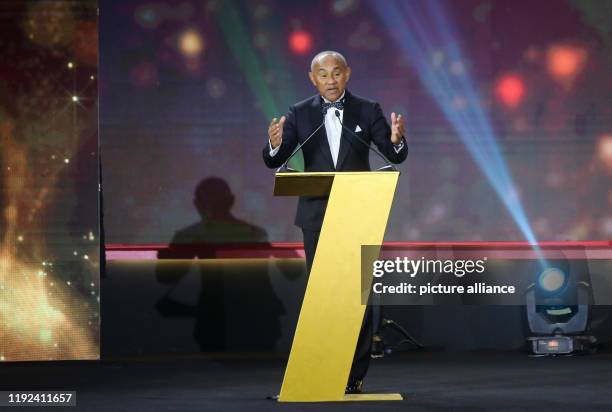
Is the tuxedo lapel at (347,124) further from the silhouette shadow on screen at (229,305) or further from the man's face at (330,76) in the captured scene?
the silhouette shadow on screen at (229,305)

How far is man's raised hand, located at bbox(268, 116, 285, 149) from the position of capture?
12.5 feet

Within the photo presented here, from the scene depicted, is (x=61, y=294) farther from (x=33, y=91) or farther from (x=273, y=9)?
(x=273, y=9)

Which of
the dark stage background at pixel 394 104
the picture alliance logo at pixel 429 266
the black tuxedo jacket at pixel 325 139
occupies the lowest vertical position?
the black tuxedo jacket at pixel 325 139

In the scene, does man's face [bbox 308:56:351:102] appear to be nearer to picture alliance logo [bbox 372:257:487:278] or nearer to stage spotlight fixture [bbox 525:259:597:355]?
picture alliance logo [bbox 372:257:487:278]

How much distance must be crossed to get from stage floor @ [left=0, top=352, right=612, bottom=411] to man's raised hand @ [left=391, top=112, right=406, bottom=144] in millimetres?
1034

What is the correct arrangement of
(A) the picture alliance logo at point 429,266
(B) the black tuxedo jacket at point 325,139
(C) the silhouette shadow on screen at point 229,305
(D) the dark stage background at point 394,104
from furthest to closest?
(C) the silhouette shadow on screen at point 229,305 < (A) the picture alliance logo at point 429,266 < (D) the dark stage background at point 394,104 < (B) the black tuxedo jacket at point 325,139

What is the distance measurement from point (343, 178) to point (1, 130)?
315 cm

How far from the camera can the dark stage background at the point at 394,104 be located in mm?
5969

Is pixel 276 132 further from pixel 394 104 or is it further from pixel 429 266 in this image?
pixel 429 266

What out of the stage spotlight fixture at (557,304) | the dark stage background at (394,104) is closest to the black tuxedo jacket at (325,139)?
the dark stage background at (394,104)

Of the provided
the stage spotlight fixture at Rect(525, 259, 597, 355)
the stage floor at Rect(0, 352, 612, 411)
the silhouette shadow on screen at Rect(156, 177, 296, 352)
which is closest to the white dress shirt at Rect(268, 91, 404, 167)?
the stage floor at Rect(0, 352, 612, 411)

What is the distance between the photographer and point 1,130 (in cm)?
614

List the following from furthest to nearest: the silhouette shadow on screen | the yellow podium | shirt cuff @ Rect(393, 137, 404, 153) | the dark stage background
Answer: the silhouette shadow on screen < the dark stage background < shirt cuff @ Rect(393, 137, 404, 153) < the yellow podium

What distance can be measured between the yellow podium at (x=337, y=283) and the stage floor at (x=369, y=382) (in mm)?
132
